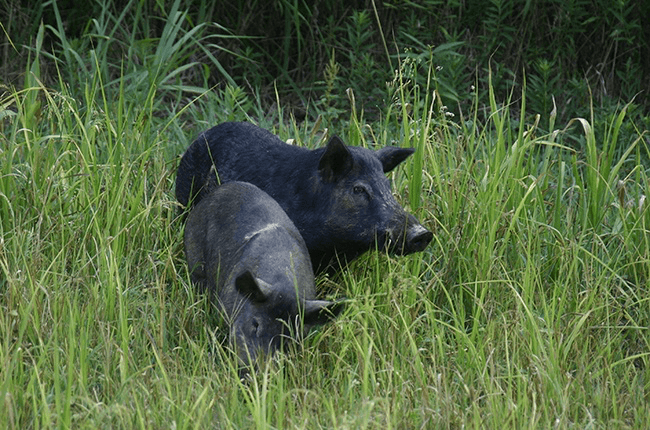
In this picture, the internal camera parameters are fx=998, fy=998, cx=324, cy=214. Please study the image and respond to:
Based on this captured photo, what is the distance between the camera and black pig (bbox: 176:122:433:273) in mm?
4469

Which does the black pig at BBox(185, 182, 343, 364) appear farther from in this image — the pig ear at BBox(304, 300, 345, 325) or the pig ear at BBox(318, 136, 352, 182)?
the pig ear at BBox(318, 136, 352, 182)

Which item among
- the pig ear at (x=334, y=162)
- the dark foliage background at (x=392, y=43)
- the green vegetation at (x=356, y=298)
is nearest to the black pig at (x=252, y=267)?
the green vegetation at (x=356, y=298)

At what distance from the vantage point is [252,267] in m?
4.17

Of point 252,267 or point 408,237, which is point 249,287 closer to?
point 252,267

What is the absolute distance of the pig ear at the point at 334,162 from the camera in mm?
4516

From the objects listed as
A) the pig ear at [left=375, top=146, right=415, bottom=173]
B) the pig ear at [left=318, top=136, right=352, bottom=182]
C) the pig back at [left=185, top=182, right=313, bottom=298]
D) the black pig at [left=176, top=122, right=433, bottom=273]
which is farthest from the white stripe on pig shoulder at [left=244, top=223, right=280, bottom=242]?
the pig ear at [left=375, top=146, right=415, bottom=173]

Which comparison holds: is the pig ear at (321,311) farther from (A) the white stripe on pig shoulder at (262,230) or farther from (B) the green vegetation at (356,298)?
(A) the white stripe on pig shoulder at (262,230)

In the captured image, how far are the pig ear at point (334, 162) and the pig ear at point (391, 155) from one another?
→ 0.28m

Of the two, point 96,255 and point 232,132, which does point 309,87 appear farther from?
point 96,255

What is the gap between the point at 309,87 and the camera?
762 cm

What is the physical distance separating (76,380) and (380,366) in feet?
4.12

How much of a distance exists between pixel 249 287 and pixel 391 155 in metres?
1.27

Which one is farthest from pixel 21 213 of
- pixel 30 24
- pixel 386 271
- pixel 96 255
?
pixel 30 24

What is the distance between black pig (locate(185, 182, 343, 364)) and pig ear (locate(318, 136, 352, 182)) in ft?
0.91
